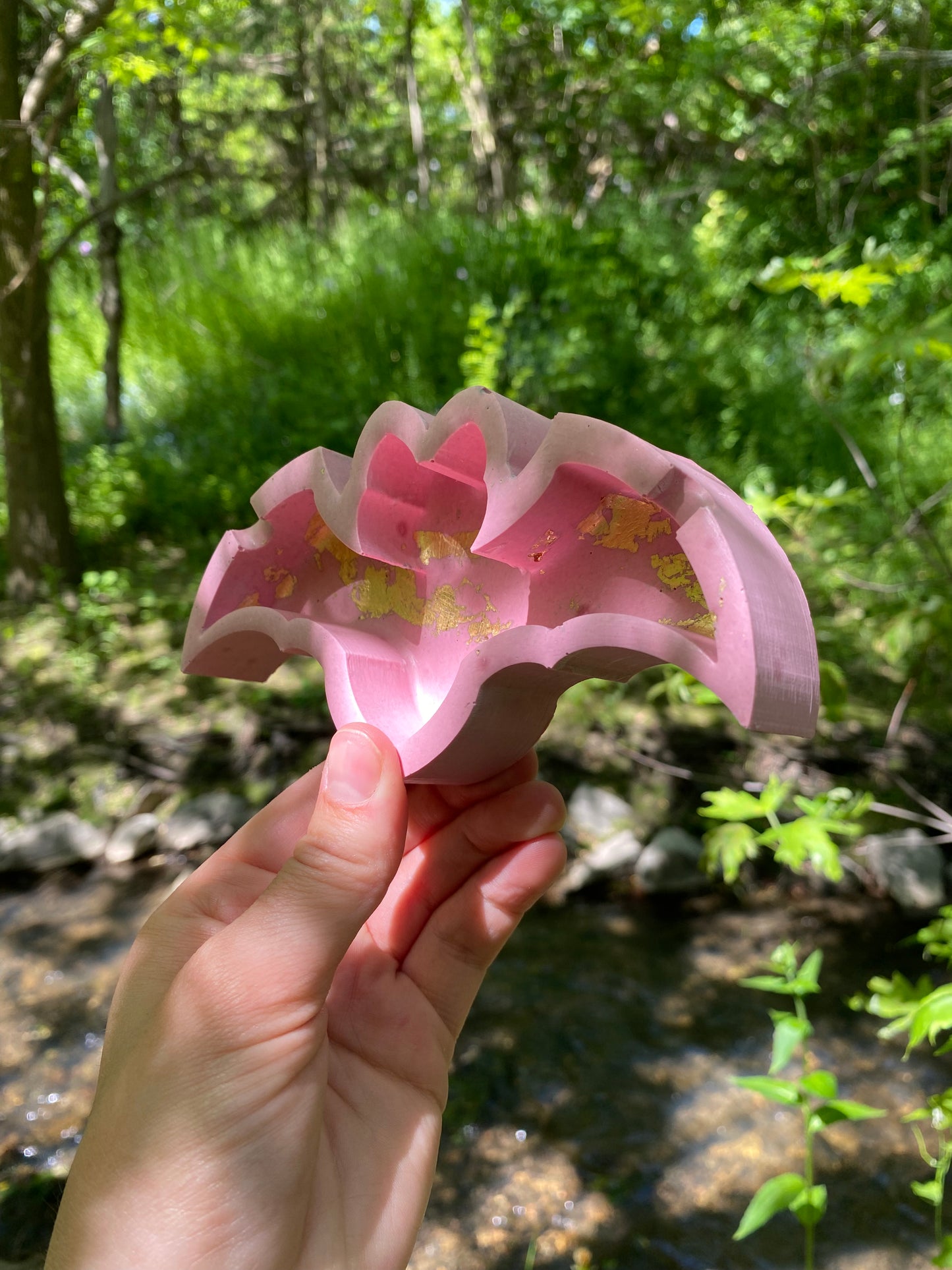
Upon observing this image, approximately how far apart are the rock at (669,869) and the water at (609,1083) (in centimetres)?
8

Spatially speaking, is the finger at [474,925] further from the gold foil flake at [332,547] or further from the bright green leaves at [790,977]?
the gold foil flake at [332,547]

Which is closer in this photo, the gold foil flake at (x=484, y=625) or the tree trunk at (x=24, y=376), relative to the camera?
the gold foil flake at (x=484, y=625)

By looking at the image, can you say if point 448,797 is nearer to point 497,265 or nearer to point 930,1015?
point 930,1015

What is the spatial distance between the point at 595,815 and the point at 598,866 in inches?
8.8

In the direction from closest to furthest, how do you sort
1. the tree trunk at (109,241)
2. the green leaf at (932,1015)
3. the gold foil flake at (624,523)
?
the gold foil flake at (624,523) < the green leaf at (932,1015) < the tree trunk at (109,241)

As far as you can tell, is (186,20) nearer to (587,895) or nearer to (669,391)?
(669,391)

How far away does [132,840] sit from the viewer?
3.82 meters

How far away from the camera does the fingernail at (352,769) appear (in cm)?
110

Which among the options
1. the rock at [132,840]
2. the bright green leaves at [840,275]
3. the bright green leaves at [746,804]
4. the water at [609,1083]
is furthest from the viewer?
the rock at [132,840]

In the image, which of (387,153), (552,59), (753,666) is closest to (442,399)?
(753,666)

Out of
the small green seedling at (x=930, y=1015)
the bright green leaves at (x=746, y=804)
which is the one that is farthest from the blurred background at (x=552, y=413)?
the small green seedling at (x=930, y=1015)

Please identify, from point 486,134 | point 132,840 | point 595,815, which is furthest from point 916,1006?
point 486,134

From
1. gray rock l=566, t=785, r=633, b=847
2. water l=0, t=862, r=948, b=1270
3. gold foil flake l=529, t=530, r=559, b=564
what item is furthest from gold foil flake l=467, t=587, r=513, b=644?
gray rock l=566, t=785, r=633, b=847

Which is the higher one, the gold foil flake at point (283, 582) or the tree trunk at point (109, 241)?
the tree trunk at point (109, 241)
